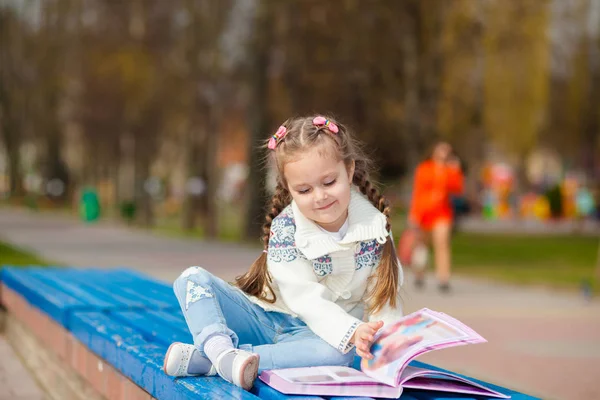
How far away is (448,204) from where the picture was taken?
12.0 meters

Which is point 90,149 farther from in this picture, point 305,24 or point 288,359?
point 288,359

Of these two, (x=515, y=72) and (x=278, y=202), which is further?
(x=515, y=72)

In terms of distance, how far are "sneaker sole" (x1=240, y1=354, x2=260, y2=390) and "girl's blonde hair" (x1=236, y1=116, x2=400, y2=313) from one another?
2.16ft

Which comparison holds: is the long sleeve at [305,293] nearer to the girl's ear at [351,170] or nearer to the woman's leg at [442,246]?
the girl's ear at [351,170]

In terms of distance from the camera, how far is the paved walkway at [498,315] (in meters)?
6.55

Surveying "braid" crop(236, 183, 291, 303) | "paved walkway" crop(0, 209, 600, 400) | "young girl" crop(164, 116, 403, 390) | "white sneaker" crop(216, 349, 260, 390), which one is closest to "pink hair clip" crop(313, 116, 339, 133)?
"young girl" crop(164, 116, 403, 390)

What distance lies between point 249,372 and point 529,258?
54.6 ft

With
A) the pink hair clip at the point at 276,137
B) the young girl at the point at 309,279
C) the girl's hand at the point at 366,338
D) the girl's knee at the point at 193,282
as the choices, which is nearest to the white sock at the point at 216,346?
Result: the young girl at the point at 309,279

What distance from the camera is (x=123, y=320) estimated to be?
15.8ft

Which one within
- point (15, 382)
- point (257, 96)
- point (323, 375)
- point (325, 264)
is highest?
point (257, 96)

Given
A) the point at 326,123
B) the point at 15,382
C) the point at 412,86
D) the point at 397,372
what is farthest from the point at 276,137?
the point at 412,86

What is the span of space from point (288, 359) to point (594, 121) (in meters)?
41.2

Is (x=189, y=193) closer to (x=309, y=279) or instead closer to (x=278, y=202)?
(x=278, y=202)

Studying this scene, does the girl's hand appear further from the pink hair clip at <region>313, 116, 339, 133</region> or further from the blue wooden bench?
the pink hair clip at <region>313, 116, 339, 133</region>
